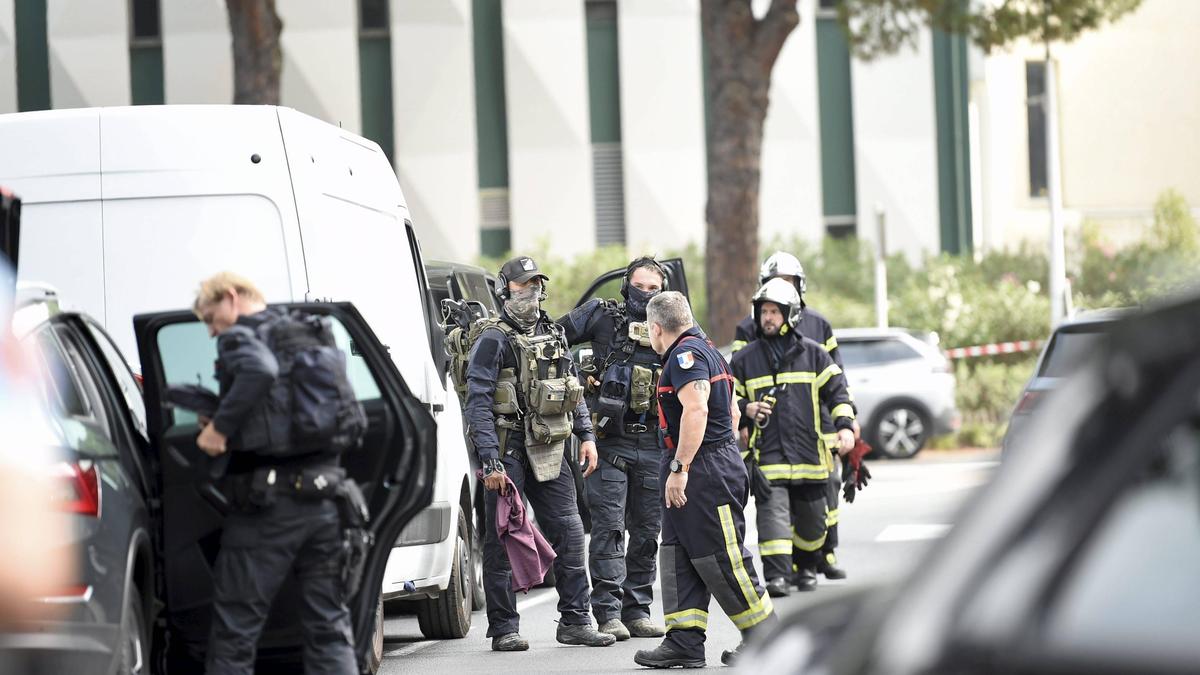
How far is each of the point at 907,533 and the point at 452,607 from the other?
18.5ft

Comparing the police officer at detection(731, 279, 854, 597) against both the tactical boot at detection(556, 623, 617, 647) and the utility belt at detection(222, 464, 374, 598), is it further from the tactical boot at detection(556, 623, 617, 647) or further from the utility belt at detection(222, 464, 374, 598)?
the utility belt at detection(222, 464, 374, 598)

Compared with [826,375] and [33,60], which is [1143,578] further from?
[33,60]

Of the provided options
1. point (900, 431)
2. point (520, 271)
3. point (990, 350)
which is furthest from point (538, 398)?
point (990, 350)

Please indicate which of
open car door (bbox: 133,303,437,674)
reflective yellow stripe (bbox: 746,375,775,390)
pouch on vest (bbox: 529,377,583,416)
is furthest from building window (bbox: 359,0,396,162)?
open car door (bbox: 133,303,437,674)

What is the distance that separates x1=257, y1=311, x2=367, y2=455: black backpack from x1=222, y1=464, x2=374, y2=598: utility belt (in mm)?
77

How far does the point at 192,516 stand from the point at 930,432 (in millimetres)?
16341

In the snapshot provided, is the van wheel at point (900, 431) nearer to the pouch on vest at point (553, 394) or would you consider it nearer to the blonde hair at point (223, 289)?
the pouch on vest at point (553, 394)

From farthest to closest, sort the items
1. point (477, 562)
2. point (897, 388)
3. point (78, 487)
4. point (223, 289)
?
point (897, 388)
point (477, 562)
point (223, 289)
point (78, 487)

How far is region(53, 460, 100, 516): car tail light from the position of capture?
17.0ft

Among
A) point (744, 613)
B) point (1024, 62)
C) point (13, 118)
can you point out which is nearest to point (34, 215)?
point (13, 118)

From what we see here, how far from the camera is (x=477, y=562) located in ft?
35.8

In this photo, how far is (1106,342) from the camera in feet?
7.62

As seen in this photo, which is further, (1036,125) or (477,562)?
(1036,125)

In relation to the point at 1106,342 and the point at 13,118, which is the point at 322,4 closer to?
the point at 13,118
